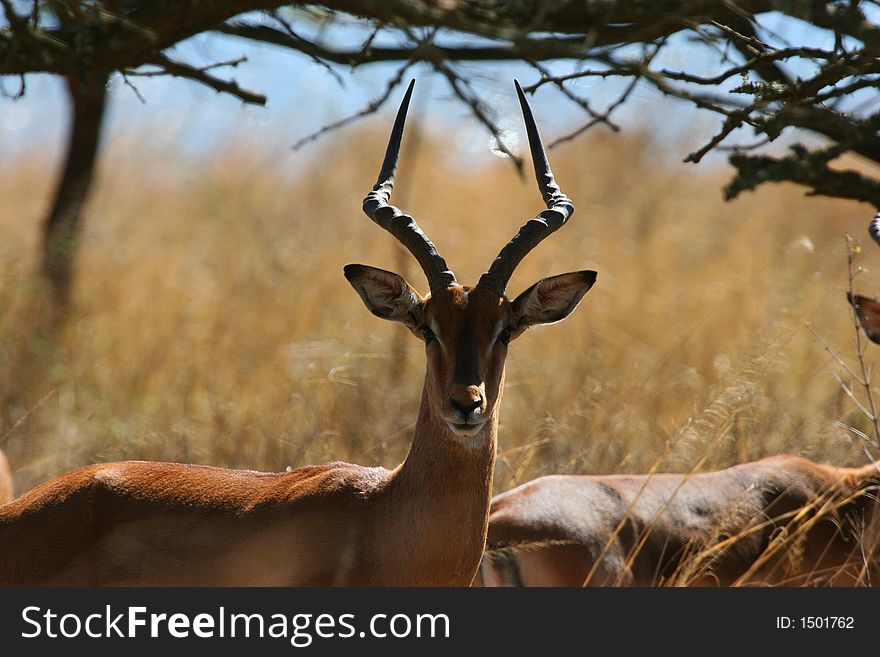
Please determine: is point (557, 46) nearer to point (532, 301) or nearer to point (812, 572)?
point (532, 301)

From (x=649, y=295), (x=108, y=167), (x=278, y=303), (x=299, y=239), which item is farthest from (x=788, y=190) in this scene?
(x=108, y=167)

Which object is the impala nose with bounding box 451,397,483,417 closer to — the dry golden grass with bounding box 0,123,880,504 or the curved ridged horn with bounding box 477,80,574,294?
the curved ridged horn with bounding box 477,80,574,294

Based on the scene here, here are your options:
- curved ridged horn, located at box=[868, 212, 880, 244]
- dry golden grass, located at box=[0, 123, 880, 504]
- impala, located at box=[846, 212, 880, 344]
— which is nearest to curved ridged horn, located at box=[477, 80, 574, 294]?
dry golden grass, located at box=[0, 123, 880, 504]

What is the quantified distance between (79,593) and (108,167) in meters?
13.9

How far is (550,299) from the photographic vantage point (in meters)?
5.48

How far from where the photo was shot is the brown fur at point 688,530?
5977mm

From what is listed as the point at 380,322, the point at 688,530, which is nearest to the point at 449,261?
the point at 380,322

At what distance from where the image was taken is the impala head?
4.81m

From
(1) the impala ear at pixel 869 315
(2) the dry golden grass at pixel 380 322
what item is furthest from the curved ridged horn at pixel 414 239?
(1) the impala ear at pixel 869 315

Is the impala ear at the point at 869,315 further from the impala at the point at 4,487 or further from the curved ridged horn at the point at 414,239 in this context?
the impala at the point at 4,487

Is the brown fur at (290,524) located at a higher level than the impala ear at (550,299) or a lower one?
lower

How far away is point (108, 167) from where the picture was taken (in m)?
17.8

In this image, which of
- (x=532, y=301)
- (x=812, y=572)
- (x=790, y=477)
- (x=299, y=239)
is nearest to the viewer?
(x=532, y=301)

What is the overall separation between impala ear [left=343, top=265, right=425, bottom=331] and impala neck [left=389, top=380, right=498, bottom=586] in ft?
1.66
